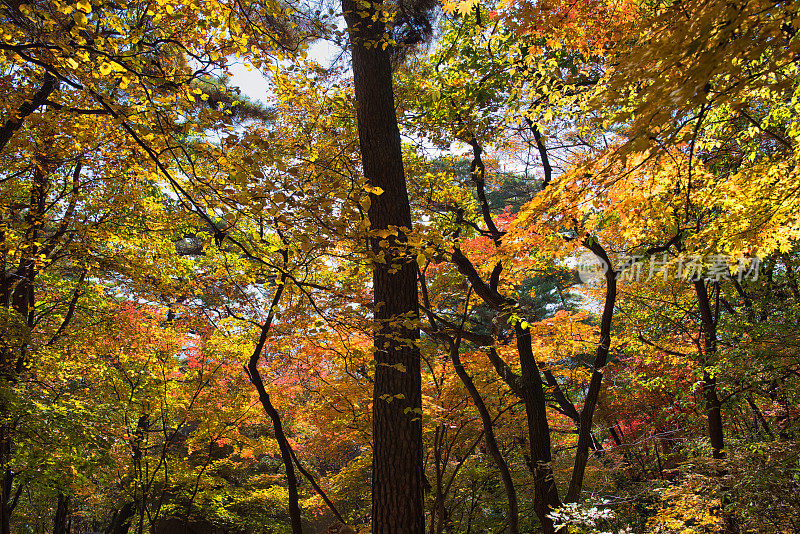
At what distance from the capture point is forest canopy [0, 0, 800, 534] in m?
2.45

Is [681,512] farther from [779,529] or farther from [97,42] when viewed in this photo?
[97,42]

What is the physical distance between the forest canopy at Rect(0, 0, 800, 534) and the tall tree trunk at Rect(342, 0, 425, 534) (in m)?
0.02

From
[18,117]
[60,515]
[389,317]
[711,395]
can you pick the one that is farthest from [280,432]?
[60,515]

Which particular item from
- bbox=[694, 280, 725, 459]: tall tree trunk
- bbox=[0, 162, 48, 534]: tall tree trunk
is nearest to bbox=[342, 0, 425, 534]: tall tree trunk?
bbox=[0, 162, 48, 534]: tall tree trunk

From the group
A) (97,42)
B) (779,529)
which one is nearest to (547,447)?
(779,529)

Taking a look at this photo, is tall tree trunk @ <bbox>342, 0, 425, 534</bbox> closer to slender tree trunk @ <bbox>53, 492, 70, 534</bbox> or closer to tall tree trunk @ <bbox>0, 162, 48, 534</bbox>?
tall tree trunk @ <bbox>0, 162, 48, 534</bbox>

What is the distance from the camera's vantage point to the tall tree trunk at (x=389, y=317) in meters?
2.91

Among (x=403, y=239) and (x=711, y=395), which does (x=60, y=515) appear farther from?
(x=711, y=395)

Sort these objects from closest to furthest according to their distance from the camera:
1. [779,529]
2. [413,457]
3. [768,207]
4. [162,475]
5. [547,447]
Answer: [413,457]
[779,529]
[768,207]
[547,447]
[162,475]

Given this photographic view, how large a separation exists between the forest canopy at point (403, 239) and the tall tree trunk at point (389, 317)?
22 mm

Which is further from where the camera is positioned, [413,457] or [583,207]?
[413,457]

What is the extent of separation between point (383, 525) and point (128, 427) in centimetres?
580

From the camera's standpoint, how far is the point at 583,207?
2.75 metres

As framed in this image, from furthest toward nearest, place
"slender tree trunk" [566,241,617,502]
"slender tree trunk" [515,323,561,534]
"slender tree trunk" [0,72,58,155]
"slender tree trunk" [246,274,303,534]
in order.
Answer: "slender tree trunk" [246,274,303,534], "slender tree trunk" [515,323,561,534], "slender tree trunk" [566,241,617,502], "slender tree trunk" [0,72,58,155]
